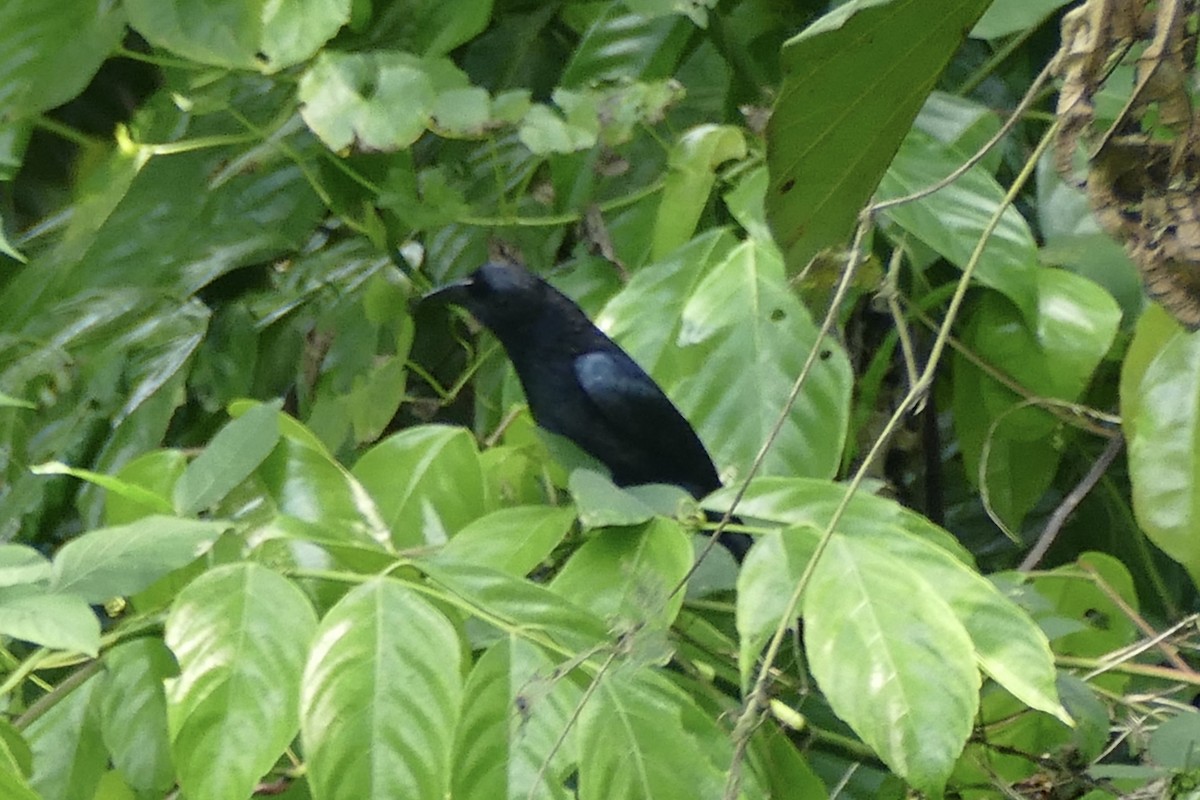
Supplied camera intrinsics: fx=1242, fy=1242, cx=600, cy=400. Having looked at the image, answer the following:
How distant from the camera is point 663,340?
→ 42.8 inches

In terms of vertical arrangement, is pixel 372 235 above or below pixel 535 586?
below

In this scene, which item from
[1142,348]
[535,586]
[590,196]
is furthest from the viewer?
[590,196]

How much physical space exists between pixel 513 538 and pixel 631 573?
98 mm

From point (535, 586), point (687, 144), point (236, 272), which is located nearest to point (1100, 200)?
point (535, 586)

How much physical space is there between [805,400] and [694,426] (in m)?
0.09

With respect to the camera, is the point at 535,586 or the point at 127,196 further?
the point at 127,196

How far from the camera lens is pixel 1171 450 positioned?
831mm

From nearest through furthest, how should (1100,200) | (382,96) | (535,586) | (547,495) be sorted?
1. (1100,200)
2. (535,586)
3. (547,495)
4. (382,96)

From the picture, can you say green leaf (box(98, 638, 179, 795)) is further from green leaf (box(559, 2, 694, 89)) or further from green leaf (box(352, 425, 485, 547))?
green leaf (box(559, 2, 694, 89))

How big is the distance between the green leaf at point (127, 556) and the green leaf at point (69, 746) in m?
0.10

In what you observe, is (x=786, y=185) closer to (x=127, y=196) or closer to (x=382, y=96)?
(x=382, y=96)

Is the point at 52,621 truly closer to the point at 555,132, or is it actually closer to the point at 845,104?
the point at 845,104

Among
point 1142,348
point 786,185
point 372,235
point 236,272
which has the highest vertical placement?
point 786,185

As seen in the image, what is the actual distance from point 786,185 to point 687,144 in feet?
2.24
